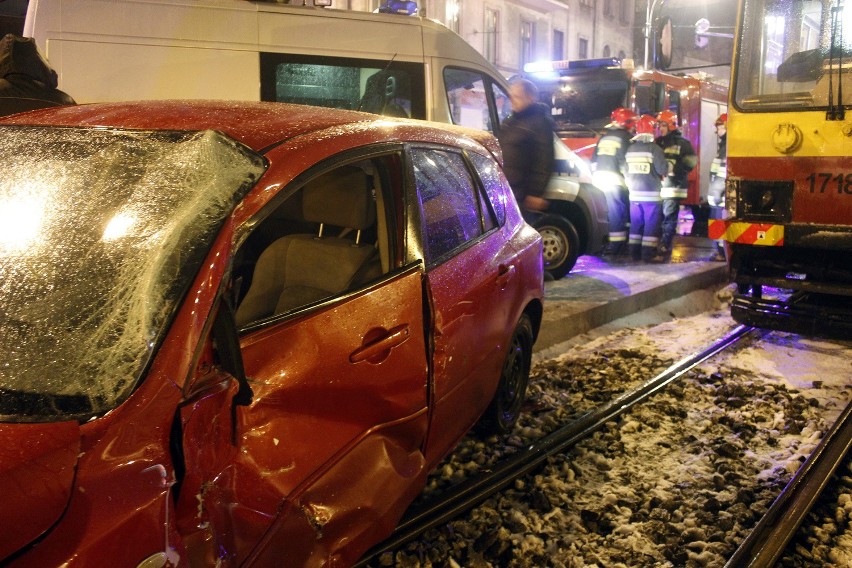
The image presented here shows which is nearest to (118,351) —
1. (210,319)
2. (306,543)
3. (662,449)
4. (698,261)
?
(210,319)

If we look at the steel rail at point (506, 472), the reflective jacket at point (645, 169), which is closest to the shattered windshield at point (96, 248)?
the steel rail at point (506, 472)

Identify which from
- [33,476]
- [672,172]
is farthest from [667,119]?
[33,476]

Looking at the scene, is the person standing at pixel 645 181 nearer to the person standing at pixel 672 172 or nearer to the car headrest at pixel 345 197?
the person standing at pixel 672 172

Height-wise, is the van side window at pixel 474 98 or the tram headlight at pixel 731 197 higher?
the van side window at pixel 474 98

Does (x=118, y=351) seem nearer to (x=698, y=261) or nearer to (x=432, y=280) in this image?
(x=432, y=280)

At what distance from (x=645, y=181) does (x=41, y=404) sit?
9274 millimetres

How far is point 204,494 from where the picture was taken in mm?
1957

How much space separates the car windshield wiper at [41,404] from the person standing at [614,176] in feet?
28.1

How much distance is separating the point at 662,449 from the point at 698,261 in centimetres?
697

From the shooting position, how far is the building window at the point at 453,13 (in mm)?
25562

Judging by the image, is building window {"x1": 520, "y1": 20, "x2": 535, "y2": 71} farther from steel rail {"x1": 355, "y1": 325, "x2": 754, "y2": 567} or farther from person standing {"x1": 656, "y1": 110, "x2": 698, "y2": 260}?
steel rail {"x1": 355, "y1": 325, "x2": 754, "y2": 567}

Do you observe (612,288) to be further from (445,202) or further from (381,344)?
(381,344)

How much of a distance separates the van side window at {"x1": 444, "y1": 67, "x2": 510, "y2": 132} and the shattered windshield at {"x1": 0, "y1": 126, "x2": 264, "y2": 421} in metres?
4.98

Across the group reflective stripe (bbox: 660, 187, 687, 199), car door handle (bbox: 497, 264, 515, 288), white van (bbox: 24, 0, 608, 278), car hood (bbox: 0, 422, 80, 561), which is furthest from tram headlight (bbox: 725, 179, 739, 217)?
car hood (bbox: 0, 422, 80, 561)
